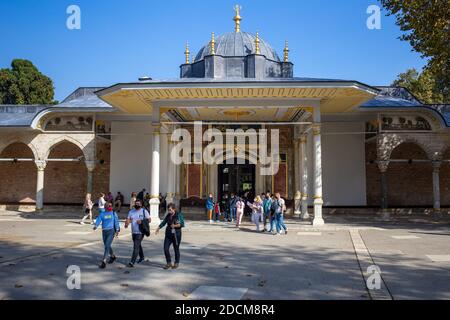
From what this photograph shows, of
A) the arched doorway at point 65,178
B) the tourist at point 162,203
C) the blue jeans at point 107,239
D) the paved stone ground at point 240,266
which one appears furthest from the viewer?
the arched doorway at point 65,178

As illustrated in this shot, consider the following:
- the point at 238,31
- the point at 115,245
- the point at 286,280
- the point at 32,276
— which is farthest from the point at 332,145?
the point at 32,276

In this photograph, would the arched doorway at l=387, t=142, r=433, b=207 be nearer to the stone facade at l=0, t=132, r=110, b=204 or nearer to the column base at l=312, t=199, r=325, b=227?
the column base at l=312, t=199, r=325, b=227

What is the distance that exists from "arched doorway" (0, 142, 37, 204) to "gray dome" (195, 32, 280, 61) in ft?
38.3

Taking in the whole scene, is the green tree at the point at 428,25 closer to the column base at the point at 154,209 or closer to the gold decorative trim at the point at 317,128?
the gold decorative trim at the point at 317,128

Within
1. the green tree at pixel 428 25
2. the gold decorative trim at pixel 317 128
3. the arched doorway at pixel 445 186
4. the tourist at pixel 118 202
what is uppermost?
the green tree at pixel 428 25

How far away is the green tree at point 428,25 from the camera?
13195mm

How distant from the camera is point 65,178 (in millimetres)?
21766

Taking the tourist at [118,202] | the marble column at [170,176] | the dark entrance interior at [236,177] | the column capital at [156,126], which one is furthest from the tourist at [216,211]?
the tourist at [118,202]

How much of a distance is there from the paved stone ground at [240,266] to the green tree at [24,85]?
28937mm

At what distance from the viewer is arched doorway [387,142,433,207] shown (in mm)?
20453
